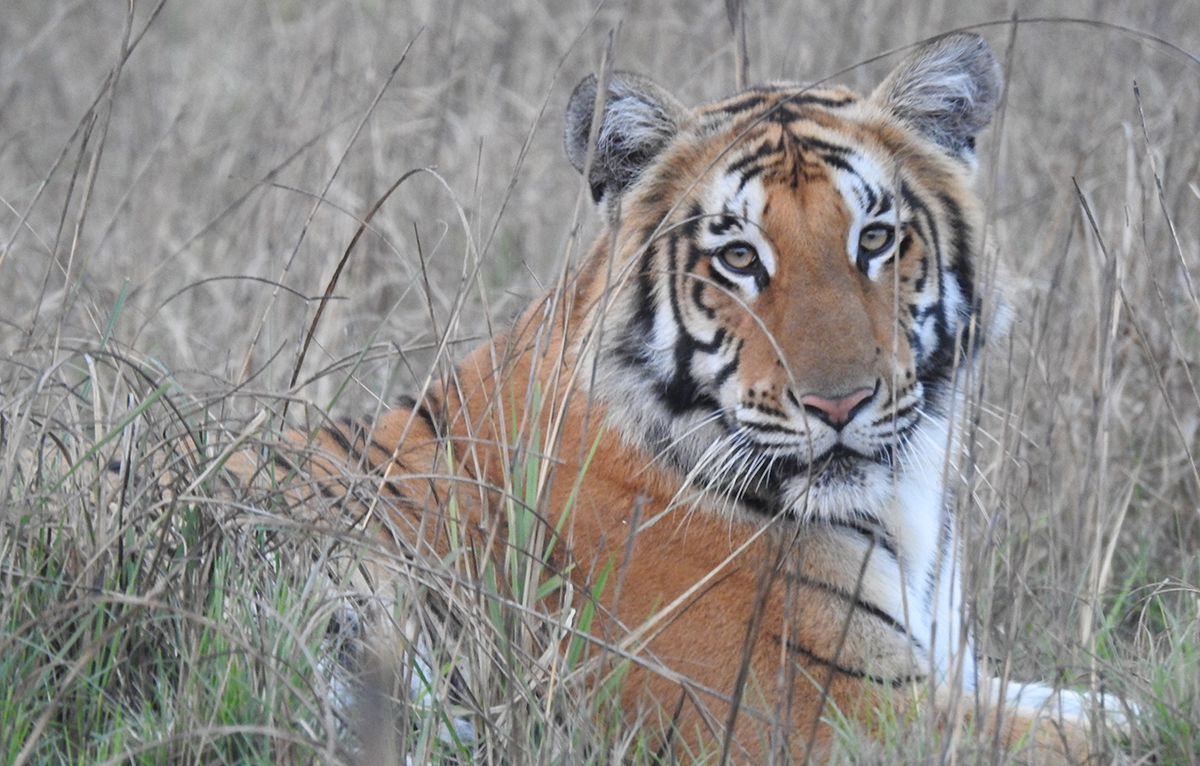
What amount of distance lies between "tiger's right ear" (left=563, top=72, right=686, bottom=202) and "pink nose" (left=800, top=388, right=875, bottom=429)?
2.24ft

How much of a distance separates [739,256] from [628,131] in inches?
15.1

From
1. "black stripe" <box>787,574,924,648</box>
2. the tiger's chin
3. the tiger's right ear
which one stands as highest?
the tiger's right ear

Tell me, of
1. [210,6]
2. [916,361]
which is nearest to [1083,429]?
[916,361]

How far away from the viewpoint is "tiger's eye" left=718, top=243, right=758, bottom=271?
2578 mm

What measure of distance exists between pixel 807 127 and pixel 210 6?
20.7ft

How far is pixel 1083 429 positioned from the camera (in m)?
3.73

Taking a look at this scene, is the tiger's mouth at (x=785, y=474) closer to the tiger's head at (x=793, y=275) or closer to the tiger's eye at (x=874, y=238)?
the tiger's head at (x=793, y=275)

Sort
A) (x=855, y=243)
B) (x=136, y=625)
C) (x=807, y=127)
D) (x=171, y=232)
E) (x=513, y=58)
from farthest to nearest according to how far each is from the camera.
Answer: (x=513, y=58) → (x=171, y=232) → (x=807, y=127) → (x=855, y=243) → (x=136, y=625)

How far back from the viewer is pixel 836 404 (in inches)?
93.6

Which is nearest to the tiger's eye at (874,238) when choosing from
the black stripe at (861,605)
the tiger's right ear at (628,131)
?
the tiger's right ear at (628,131)

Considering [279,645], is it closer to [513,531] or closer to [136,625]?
[136,625]

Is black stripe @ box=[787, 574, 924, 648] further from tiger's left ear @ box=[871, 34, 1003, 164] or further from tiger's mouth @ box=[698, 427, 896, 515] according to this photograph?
tiger's left ear @ box=[871, 34, 1003, 164]

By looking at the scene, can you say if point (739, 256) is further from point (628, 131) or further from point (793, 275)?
point (628, 131)

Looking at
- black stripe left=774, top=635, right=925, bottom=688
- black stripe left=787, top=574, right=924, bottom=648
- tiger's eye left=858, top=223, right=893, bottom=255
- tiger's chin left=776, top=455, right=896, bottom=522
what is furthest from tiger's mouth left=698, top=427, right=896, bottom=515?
tiger's eye left=858, top=223, right=893, bottom=255
